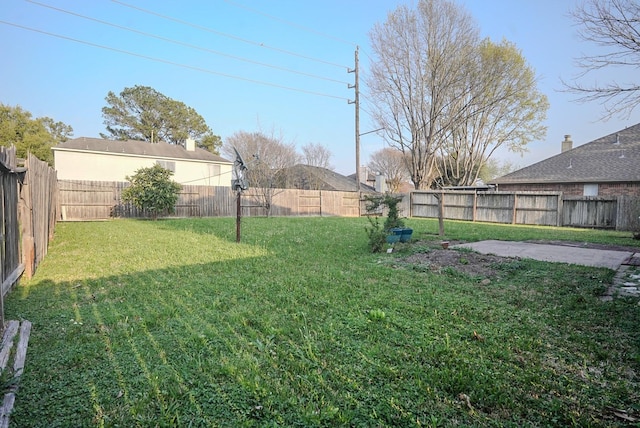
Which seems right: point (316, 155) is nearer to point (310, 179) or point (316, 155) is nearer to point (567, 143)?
point (310, 179)

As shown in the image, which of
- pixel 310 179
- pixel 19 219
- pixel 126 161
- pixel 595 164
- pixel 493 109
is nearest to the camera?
pixel 19 219

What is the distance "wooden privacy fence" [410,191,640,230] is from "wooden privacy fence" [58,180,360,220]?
4889 mm

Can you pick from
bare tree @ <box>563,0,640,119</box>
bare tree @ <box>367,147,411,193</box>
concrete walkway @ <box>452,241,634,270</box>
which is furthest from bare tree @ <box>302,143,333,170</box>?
bare tree @ <box>563,0,640,119</box>

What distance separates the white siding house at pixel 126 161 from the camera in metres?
19.3

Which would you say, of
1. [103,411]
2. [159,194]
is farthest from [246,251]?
[159,194]

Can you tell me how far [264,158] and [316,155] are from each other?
9109mm

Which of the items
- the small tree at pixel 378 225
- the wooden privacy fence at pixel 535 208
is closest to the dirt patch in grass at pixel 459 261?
the small tree at pixel 378 225

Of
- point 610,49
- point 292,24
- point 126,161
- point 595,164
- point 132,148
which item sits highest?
point 292,24

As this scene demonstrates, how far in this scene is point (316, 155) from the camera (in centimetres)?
3056

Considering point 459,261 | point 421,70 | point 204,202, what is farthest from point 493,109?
point 459,261

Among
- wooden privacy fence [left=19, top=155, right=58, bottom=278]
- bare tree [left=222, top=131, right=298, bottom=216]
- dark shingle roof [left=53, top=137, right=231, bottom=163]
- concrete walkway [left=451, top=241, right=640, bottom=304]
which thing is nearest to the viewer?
concrete walkway [left=451, top=241, right=640, bottom=304]

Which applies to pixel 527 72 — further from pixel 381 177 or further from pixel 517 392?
pixel 517 392

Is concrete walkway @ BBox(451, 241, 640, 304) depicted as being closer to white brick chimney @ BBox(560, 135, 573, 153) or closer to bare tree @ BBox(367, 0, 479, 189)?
bare tree @ BBox(367, 0, 479, 189)

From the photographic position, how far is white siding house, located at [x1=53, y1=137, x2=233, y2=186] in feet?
63.5
